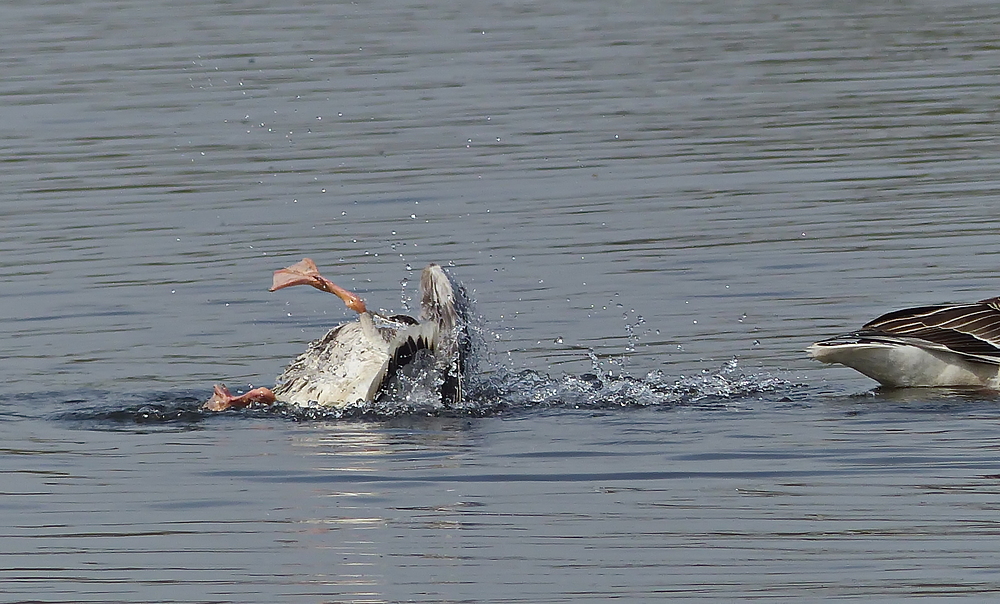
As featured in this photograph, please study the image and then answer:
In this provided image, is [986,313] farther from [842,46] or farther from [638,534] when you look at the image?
[842,46]

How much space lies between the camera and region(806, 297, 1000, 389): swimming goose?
10688mm

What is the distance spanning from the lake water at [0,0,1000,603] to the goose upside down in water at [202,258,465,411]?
0.57ft

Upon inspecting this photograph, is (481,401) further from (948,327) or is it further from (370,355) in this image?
(948,327)

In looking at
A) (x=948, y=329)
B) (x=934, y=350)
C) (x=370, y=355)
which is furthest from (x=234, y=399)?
(x=948, y=329)

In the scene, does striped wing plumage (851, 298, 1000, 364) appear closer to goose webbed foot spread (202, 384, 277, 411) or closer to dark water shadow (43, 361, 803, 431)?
dark water shadow (43, 361, 803, 431)

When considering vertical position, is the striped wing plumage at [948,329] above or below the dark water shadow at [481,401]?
above

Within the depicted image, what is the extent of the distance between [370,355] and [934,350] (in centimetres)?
312

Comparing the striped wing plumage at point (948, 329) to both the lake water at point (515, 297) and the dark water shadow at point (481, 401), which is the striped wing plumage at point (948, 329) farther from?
the dark water shadow at point (481, 401)

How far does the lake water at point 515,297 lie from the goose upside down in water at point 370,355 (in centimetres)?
17

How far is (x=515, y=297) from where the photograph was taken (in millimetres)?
13078

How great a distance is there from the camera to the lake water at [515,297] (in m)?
7.48

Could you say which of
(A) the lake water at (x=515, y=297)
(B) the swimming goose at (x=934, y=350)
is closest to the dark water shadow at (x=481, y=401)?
(A) the lake water at (x=515, y=297)

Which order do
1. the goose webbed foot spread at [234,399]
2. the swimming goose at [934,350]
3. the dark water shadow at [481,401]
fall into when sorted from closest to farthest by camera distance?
the goose webbed foot spread at [234,399] → the dark water shadow at [481,401] → the swimming goose at [934,350]

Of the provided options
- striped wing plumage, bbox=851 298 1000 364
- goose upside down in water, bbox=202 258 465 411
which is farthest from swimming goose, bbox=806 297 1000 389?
goose upside down in water, bbox=202 258 465 411
